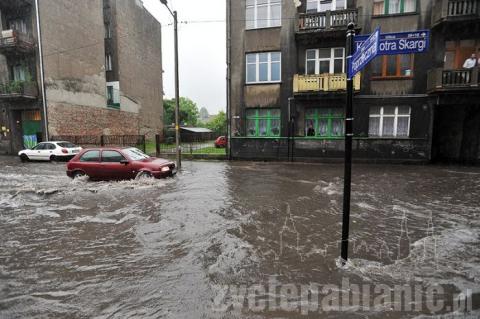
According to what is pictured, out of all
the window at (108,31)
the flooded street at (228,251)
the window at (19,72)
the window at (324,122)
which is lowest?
the flooded street at (228,251)

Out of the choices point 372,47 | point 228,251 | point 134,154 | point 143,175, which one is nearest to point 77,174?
point 134,154

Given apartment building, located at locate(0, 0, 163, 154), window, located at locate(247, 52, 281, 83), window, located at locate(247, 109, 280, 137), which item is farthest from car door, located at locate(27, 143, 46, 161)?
window, located at locate(247, 52, 281, 83)

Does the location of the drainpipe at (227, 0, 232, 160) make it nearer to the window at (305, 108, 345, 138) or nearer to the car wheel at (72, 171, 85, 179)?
the window at (305, 108, 345, 138)

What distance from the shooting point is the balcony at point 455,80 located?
45.6 ft

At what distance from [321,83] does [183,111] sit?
41995 millimetres

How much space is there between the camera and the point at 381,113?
16.4 metres

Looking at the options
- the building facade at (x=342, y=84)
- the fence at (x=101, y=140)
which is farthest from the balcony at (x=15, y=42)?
the building facade at (x=342, y=84)

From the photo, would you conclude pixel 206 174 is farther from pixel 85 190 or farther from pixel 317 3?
pixel 317 3

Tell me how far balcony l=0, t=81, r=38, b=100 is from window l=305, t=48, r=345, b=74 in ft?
66.3

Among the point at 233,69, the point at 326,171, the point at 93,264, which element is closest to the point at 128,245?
the point at 93,264

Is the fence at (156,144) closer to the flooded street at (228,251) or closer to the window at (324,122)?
the window at (324,122)

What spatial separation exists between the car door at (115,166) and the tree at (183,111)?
42.0 m

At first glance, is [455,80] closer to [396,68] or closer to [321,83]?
[396,68]

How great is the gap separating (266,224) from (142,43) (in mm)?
31115
